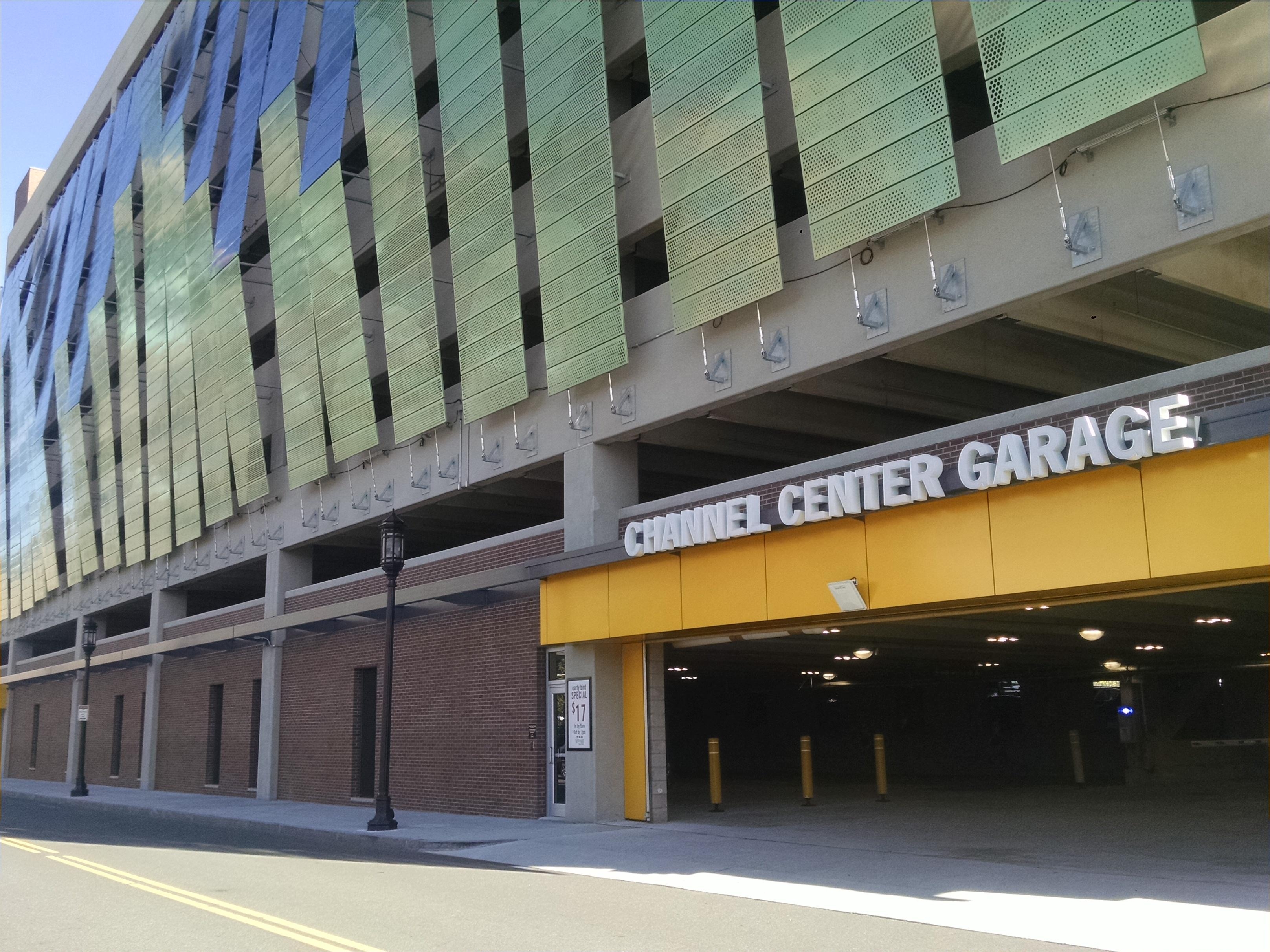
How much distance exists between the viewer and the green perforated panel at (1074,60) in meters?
11.0

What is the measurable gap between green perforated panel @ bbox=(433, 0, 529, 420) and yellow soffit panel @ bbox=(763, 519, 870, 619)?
275 inches

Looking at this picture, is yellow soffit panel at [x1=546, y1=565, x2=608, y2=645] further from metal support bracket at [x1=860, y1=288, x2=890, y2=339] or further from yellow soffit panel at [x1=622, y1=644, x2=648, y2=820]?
metal support bracket at [x1=860, y1=288, x2=890, y2=339]

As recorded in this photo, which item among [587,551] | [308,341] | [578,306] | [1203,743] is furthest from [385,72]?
[1203,743]

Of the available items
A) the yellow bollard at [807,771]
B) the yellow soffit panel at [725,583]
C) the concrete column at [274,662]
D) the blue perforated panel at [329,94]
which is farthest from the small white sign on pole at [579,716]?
the blue perforated panel at [329,94]

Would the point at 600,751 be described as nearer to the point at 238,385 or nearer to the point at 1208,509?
the point at 1208,509

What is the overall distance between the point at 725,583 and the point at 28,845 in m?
12.2

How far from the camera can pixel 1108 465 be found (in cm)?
1159

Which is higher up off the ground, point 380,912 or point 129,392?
point 129,392

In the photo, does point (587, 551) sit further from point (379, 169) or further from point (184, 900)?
Result: point (379, 169)

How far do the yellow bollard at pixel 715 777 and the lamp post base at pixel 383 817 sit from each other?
5764 mm

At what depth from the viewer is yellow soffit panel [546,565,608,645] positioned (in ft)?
60.0

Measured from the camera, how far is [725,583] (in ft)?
53.3

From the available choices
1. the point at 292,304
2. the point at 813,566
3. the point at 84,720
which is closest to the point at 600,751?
the point at 813,566

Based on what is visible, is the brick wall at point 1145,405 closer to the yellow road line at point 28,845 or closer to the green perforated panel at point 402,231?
the green perforated panel at point 402,231
